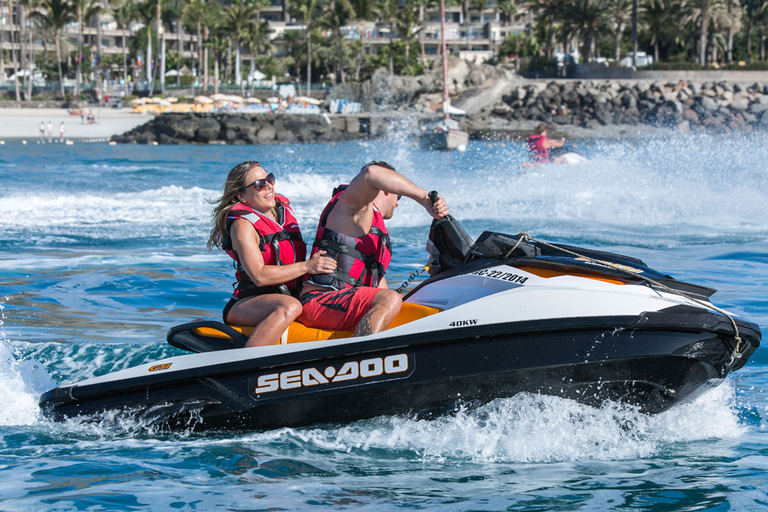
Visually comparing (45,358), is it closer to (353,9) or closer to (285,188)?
(285,188)

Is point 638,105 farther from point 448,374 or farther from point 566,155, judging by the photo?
point 448,374

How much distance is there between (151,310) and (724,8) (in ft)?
190

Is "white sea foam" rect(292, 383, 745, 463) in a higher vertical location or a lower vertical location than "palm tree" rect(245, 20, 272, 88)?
lower

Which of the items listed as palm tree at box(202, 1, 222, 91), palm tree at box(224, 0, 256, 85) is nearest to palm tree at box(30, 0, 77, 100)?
palm tree at box(202, 1, 222, 91)

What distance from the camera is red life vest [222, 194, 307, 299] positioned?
4.26 m

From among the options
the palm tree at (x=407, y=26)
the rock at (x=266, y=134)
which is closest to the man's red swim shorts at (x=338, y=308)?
the rock at (x=266, y=134)

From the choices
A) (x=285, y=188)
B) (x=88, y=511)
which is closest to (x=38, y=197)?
(x=285, y=188)

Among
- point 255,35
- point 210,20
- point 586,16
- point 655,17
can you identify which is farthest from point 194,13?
point 655,17

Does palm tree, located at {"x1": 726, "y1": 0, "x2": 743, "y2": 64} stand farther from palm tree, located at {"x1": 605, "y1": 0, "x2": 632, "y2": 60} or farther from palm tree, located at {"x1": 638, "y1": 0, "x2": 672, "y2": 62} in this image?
palm tree, located at {"x1": 605, "y1": 0, "x2": 632, "y2": 60}

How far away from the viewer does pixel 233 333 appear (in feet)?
14.2

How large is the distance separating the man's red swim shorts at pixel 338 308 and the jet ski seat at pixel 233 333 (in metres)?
0.04

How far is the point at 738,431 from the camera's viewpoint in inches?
173

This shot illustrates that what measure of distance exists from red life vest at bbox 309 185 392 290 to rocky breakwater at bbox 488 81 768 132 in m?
42.2

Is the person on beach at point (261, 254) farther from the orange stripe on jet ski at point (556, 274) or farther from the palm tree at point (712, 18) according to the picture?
the palm tree at point (712, 18)
